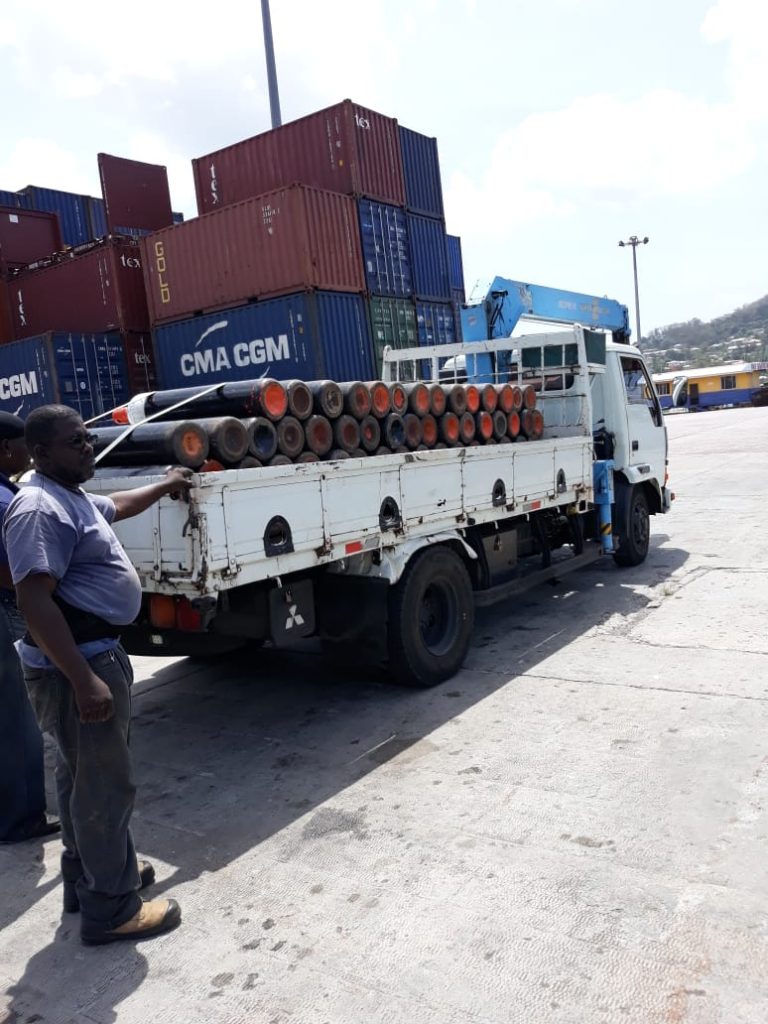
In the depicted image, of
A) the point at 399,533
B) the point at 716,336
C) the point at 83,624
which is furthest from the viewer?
the point at 716,336

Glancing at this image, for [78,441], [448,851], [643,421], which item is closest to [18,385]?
[643,421]

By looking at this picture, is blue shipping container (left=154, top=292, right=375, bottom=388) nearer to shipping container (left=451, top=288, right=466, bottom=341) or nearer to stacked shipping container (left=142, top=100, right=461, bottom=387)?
stacked shipping container (left=142, top=100, right=461, bottom=387)

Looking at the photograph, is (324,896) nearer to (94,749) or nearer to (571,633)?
(94,749)

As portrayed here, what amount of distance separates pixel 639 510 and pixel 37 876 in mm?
6780

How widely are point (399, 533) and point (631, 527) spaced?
4.11 meters

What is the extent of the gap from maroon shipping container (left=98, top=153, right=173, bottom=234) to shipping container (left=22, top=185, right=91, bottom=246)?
3465mm

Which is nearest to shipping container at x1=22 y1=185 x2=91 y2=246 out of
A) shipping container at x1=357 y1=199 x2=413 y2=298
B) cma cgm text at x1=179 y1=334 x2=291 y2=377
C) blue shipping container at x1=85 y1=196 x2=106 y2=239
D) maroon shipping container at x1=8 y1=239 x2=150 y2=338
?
blue shipping container at x1=85 y1=196 x2=106 y2=239

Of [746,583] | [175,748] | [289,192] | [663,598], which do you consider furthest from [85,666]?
[289,192]

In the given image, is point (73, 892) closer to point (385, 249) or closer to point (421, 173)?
point (385, 249)

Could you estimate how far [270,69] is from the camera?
39.7ft

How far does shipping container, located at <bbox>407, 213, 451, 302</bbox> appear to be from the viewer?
13.2 metres

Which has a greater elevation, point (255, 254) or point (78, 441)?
point (255, 254)

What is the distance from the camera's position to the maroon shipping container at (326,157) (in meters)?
12.5

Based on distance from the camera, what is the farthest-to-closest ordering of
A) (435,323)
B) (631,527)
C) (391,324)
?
(435,323)
(391,324)
(631,527)
